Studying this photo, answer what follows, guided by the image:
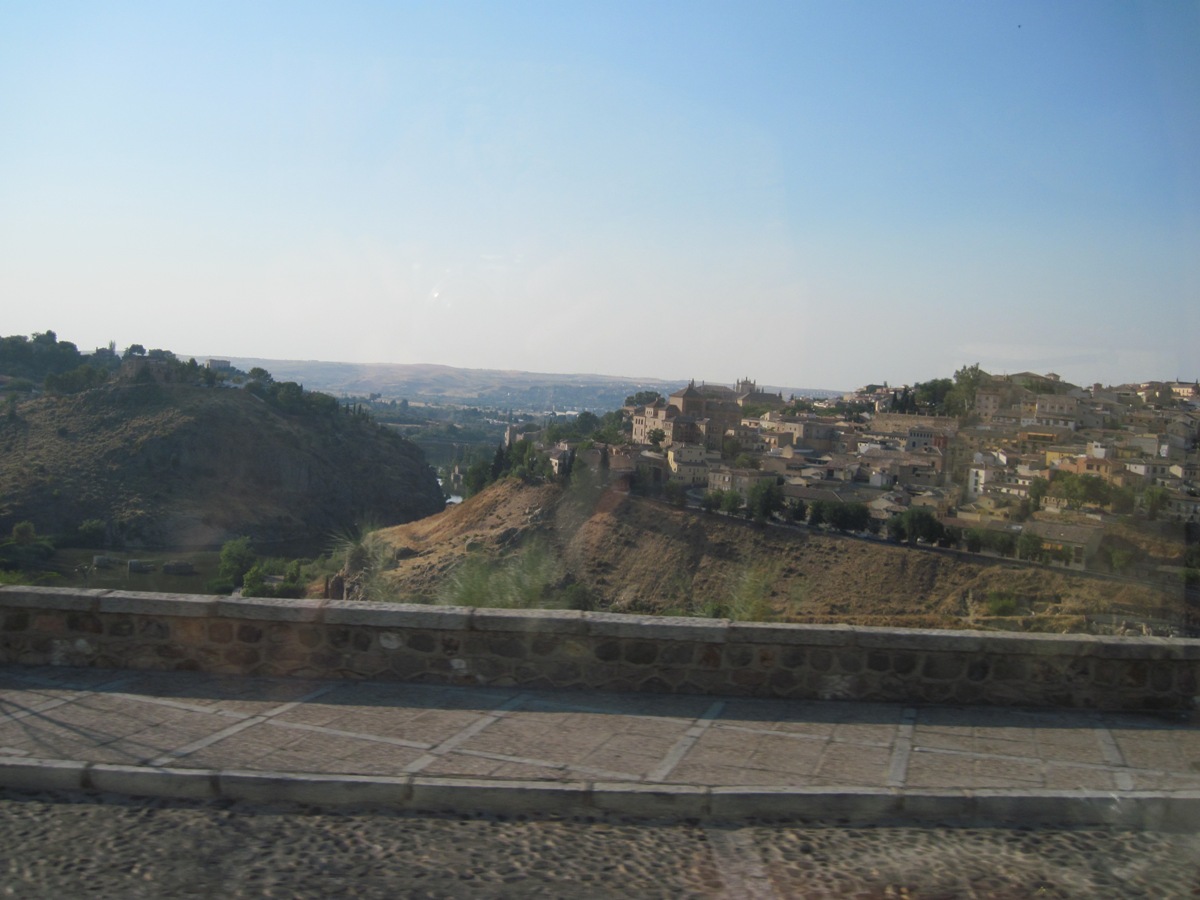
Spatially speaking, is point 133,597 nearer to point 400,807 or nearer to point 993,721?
point 400,807

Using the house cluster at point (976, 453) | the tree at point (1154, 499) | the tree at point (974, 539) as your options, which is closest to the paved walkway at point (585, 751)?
the house cluster at point (976, 453)

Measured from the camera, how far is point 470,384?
18088 centimetres

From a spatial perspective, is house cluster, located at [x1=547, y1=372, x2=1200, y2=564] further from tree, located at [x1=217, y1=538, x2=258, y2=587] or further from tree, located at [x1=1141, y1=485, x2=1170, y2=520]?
tree, located at [x1=217, y1=538, x2=258, y2=587]

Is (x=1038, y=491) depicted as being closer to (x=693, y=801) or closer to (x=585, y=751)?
(x=585, y=751)

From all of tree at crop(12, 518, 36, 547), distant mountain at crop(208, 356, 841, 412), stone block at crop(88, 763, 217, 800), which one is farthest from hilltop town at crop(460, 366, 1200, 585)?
distant mountain at crop(208, 356, 841, 412)

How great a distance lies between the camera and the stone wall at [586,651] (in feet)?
14.9

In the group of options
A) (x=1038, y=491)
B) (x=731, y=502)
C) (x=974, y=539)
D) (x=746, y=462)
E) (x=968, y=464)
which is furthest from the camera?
(x=746, y=462)

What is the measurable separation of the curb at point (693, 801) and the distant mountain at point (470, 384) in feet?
332

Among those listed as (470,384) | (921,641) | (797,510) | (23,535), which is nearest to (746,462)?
(797,510)

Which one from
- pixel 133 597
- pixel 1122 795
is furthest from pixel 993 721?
pixel 133 597

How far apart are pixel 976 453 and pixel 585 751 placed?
3937 cm

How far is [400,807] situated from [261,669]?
1816 mm

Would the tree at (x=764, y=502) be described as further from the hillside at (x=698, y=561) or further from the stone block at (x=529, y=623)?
the stone block at (x=529, y=623)

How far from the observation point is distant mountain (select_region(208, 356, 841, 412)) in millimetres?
127250
